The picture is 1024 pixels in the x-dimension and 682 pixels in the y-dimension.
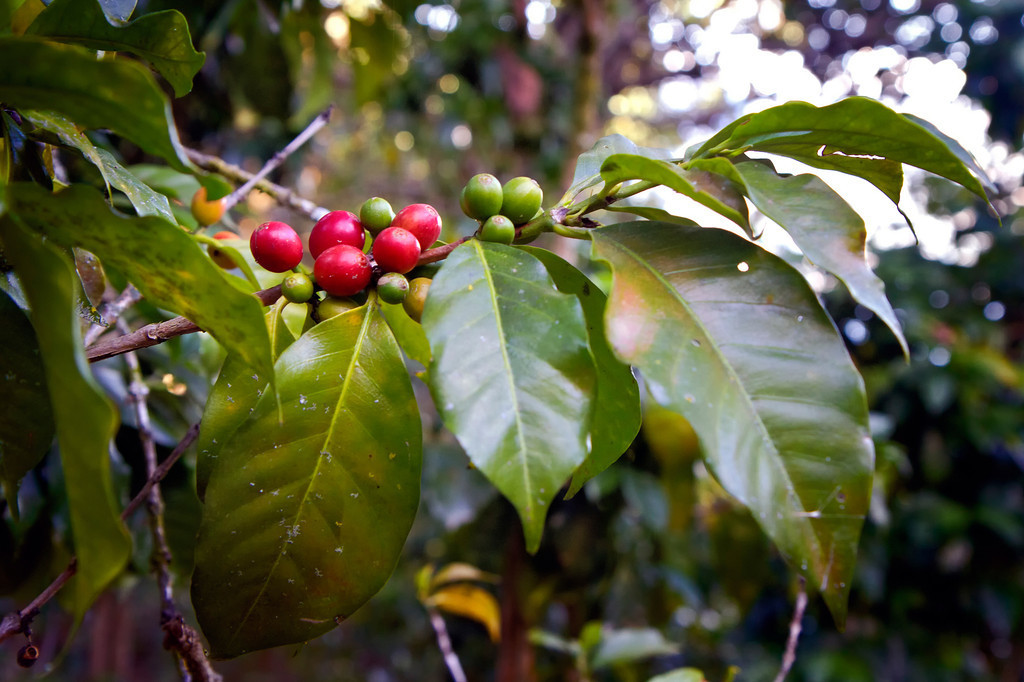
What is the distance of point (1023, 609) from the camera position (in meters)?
2.28

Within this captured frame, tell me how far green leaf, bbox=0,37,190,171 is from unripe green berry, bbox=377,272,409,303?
0.17m

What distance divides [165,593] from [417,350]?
37 centimetres

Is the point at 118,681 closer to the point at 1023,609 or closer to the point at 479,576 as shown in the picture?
the point at 479,576

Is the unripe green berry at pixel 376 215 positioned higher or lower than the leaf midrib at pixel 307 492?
higher

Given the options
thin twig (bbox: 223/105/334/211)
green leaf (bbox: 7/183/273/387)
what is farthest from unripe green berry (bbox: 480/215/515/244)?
thin twig (bbox: 223/105/334/211)

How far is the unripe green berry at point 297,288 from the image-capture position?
0.53 metres

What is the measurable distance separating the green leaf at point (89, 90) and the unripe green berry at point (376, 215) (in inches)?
7.7

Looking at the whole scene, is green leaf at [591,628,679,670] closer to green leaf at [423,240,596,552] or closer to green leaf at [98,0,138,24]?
green leaf at [423,240,596,552]

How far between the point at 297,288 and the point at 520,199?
0.20m

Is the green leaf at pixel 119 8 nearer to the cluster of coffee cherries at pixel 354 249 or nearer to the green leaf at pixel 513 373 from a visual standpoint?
the cluster of coffee cherries at pixel 354 249

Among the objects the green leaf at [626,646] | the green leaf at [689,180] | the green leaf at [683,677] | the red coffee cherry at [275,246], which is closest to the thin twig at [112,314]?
the red coffee cherry at [275,246]

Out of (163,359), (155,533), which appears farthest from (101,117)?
(163,359)

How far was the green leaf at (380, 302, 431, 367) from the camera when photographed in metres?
0.58

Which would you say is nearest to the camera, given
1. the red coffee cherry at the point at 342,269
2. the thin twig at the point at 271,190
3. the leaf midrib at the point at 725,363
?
the leaf midrib at the point at 725,363
